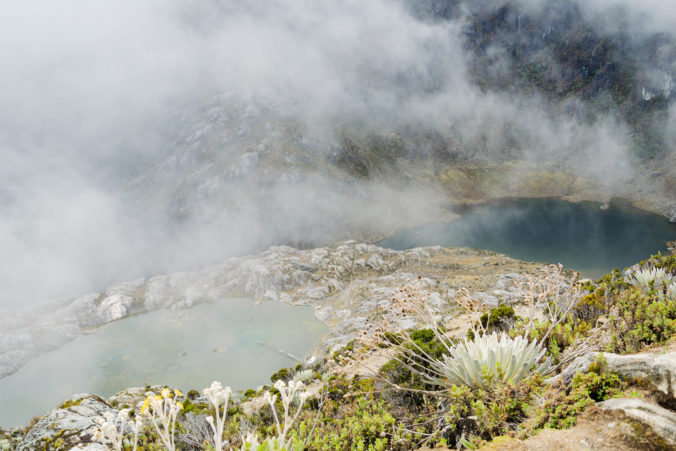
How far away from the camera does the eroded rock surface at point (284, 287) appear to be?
107 feet

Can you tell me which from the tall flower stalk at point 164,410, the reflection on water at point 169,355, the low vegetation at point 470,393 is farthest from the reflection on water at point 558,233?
the tall flower stalk at point 164,410

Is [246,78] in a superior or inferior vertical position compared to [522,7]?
inferior

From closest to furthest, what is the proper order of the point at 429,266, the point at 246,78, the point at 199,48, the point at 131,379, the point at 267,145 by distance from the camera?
the point at 131,379 → the point at 429,266 → the point at 267,145 → the point at 246,78 → the point at 199,48

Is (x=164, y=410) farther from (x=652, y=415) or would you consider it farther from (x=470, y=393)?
(x=652, y=415)

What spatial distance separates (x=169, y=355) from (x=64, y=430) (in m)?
20.9

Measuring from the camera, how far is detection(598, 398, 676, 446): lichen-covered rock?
2.85 m

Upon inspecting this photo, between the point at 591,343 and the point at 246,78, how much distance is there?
125522 millimetres

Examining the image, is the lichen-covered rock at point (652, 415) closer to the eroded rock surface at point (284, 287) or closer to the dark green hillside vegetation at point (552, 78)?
the eroded rock surface at point (284, 287)

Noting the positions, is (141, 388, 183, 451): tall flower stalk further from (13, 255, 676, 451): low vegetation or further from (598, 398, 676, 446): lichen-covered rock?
(598, 398, 676, 446): lichen-covered rock

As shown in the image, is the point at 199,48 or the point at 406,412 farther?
the point at 199,48

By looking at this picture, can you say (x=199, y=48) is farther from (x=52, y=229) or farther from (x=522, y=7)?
(x=522, y=7)

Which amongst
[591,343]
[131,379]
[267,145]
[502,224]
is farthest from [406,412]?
[267,145]

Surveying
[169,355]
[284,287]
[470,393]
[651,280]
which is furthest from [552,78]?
[470,393]

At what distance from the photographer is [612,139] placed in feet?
316
